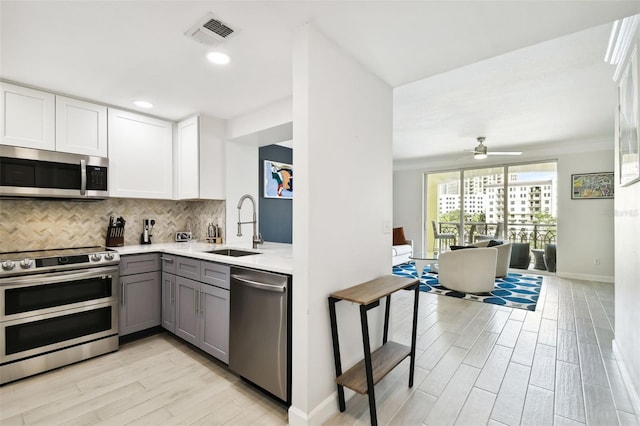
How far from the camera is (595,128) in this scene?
15.1 feet

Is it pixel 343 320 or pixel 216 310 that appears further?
pixel 216 310

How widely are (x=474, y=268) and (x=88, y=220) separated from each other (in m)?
5.11

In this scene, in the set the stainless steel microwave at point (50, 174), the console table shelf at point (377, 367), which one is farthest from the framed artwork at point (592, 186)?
the stainless steel microwave at point (50, 174)

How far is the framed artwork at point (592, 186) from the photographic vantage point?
5141 mm

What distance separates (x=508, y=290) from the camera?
4633 mm

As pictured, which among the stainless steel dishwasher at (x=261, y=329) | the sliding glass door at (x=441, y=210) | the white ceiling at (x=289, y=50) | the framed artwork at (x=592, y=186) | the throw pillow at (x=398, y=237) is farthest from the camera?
the sliding glass door at (x=441, y=210)

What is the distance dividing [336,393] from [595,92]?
4.13m

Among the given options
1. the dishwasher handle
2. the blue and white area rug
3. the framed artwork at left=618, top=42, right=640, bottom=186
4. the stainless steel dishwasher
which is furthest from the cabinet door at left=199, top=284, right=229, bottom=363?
the blue and white area rug

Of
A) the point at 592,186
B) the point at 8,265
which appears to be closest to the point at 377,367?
the point at 8,265

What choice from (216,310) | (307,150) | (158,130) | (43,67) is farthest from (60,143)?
(307,150)

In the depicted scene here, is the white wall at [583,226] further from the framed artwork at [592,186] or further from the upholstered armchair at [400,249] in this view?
the upholstered armchair at [400,249]

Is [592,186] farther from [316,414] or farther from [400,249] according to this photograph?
[316,414]

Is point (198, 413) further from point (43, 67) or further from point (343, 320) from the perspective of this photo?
point (43, 67)

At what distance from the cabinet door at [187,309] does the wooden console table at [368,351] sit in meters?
1.40
